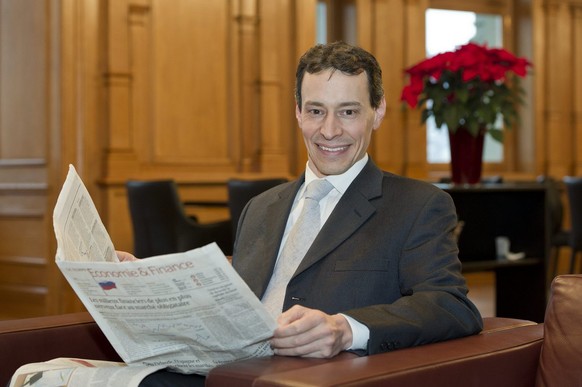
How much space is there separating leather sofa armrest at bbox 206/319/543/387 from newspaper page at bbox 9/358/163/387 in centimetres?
26

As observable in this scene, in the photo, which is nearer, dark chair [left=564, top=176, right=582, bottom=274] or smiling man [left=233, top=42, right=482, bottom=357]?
smiling man [left=233, top=42, right=482, bottom=357]

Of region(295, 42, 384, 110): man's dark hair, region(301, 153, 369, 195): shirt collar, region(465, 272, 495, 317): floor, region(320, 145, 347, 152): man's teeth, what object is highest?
region(295, 42, 384, 110): man's dark hair

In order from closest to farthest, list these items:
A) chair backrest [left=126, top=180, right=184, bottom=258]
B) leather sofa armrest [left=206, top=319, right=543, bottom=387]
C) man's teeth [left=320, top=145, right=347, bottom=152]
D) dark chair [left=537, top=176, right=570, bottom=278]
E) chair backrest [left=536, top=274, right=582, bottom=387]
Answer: leather sofa armrest [left=206, top=319, right=543, bottom=387] < chair backrest [left=536, top=274, right=582, bottom=387] < man's teeth [left=320, top=145, right=347, bottom=152] < chair backrest [left=126, top=180, right=184, bottom=258] < dark chair [left=537, top=176, right=570, bottom=278]

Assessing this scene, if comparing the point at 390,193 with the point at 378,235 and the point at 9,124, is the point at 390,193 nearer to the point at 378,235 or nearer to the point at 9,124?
the point at 378,235

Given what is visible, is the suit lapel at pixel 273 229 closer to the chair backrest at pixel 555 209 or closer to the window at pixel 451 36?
the chair backrest at pixel 555 209

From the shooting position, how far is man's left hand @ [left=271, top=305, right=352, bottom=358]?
189 centimetres

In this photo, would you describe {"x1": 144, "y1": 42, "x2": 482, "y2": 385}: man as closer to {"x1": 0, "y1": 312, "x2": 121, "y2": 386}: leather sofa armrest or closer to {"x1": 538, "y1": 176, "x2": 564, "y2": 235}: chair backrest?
{"x1": 0, "y1": 312, "x2": 121, "y2": 386}: leather sofa armrest

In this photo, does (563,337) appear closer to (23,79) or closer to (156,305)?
(156,305)

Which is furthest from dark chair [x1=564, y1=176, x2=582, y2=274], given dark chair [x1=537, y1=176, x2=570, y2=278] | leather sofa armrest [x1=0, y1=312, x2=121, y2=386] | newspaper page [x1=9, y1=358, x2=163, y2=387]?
newspaper page [x1=9, y1=358, x2=163, y2=387]

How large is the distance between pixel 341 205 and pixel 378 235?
0.12 metres

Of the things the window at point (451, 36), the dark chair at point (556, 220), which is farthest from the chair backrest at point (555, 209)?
the window at point (451, 36)

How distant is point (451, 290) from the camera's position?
6.94 ft

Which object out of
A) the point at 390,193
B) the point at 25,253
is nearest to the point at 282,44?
the point at 25,253

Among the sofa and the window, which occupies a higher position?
the window
